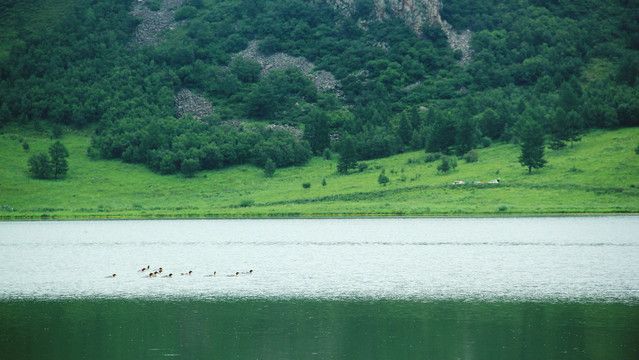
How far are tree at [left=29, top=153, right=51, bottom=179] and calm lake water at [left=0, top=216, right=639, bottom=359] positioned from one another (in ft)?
267

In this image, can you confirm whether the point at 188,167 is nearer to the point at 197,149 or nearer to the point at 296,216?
the point at 197,149

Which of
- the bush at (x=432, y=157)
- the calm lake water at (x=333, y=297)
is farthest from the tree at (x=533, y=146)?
the calm lake water at (x=333, y=297)

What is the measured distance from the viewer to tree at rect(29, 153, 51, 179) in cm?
15438

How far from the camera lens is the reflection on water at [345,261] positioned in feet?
144

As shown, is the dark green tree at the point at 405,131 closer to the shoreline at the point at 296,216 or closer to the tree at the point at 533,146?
the tree at the point at 533,146

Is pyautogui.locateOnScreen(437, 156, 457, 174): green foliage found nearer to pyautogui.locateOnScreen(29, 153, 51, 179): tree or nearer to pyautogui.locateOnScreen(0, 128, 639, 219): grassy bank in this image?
pyautogui.locateOnScreen(0, 128, 639, 219): grassy bank

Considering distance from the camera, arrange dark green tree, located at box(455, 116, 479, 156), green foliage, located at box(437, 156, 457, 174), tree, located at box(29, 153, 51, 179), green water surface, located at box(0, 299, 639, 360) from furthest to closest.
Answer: dark green tree, located at box(455, 116, 479, 156), tree, located at box(29, 153, 51, 179), green foliage, located at box(437, 156, 457, 174), green water surface, located at box(0, 299, 639, 360)

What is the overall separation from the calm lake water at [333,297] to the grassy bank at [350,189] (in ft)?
107

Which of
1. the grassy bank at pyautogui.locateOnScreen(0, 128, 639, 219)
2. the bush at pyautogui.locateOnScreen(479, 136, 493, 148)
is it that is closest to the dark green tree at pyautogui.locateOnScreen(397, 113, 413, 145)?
the grassy bank at pyautogui.locateOnScreen(0, 128, 639, 219)

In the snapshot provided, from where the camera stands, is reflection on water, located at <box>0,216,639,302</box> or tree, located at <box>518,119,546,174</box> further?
tree, located at <box>518,119,546,174</box>

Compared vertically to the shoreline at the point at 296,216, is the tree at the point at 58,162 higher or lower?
higher

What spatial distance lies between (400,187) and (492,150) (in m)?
41.4

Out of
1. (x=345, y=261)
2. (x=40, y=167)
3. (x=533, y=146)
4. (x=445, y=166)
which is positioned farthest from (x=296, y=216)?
(x=40, y=167)

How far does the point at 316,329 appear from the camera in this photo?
3294 centimetres
